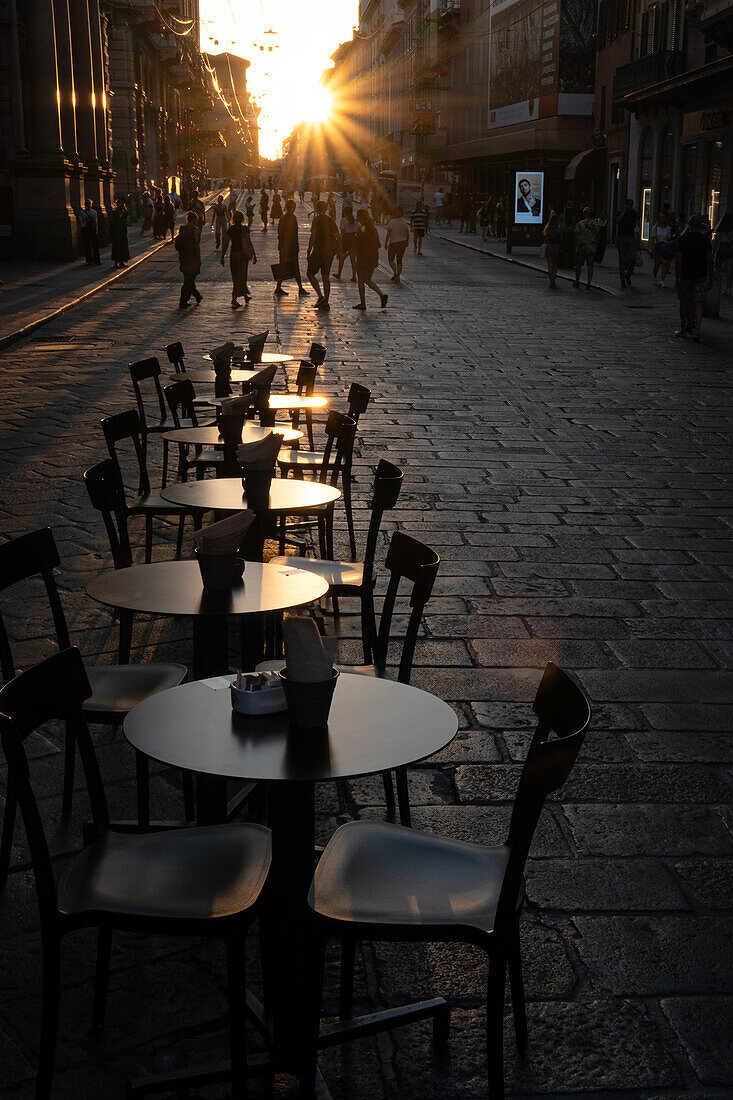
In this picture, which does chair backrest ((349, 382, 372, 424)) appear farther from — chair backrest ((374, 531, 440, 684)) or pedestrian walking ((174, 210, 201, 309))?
pedestrian walking ((174, 210, 201, 309))

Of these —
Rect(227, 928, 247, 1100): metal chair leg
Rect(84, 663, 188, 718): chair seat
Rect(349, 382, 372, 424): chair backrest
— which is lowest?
Rect(227, 928, 247, 1100): metal chair leg

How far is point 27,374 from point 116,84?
39.4 metres

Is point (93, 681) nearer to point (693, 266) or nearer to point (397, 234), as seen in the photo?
point (693, 266)

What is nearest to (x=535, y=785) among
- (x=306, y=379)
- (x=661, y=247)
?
(x=306, y=379)

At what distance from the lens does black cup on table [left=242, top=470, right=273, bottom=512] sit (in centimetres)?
509

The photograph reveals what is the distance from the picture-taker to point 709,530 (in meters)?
7.85

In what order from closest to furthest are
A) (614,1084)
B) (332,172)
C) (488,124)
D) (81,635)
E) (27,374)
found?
(614,1084) < (81,635) < (27,374) < (488,124) < (332,172)

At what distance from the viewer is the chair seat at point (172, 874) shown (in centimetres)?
278

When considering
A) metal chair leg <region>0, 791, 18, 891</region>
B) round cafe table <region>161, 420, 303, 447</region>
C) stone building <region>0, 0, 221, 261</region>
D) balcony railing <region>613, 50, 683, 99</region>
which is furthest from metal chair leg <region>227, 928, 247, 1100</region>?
balcony railing <region>613, 50, 683, 99</region>

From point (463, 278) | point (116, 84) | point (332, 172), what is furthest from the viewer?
point (332, 172)

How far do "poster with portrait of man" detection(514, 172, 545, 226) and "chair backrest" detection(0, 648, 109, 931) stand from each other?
35406 mm

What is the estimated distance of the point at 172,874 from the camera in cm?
294

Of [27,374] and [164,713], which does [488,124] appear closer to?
[27,374]

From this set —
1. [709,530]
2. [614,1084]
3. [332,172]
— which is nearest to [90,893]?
[614,1084]
